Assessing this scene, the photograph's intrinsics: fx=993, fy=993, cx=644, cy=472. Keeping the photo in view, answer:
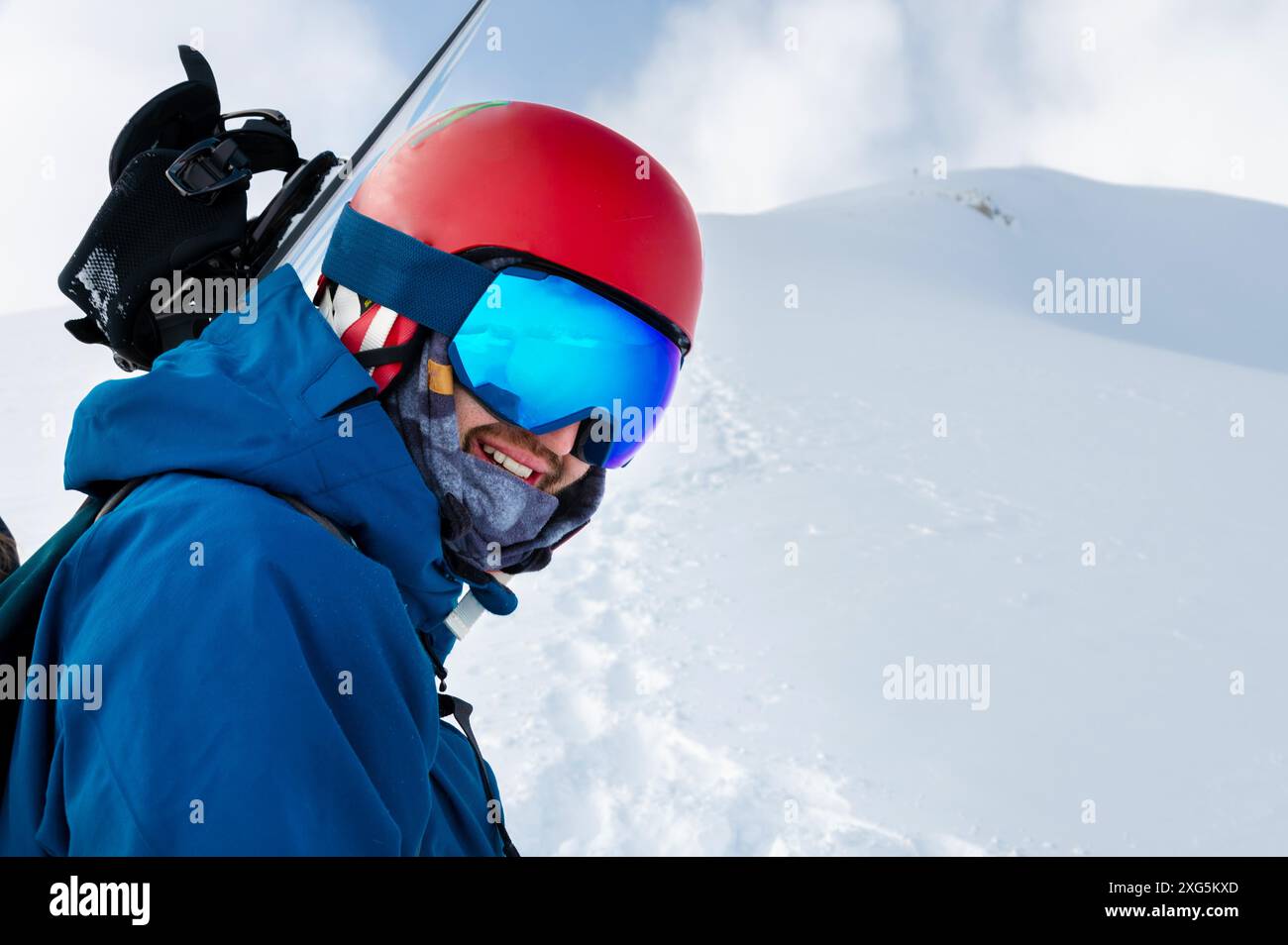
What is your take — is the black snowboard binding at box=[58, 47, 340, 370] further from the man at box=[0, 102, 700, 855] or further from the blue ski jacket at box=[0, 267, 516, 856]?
the blue ski jacket at box=[0, 267, 516, 856]

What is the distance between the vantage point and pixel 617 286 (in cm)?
177

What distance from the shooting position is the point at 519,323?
66.7 inches

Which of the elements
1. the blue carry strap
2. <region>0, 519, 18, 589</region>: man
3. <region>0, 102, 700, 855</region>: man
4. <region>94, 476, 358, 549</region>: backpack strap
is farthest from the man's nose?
<region>0, 519, 18, 589</region>: man

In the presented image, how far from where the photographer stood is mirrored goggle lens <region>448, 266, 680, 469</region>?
1669 mm

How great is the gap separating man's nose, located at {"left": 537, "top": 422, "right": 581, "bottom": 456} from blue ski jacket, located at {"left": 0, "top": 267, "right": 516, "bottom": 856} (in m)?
0.35

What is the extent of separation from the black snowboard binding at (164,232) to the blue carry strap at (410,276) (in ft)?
1.23

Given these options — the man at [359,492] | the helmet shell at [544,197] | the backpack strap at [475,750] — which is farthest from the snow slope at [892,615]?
the helmet shell at [544,197]

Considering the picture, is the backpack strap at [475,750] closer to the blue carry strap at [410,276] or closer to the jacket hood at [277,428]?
the jacket hood at [277,428]

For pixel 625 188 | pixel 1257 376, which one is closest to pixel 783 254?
pixel 1257 376

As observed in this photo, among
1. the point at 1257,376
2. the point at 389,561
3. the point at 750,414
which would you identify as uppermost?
the point at 1257,376

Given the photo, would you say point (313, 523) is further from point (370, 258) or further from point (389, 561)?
point (370, 258)

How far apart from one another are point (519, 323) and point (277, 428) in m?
0.54

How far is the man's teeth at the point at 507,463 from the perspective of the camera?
67.0 inches
